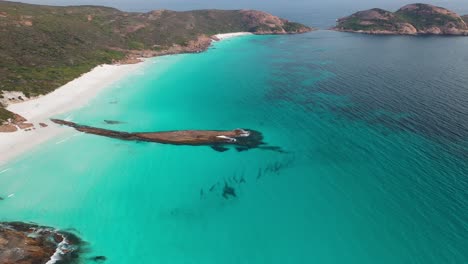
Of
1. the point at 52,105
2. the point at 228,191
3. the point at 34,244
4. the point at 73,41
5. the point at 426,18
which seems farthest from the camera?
the point at 426,18

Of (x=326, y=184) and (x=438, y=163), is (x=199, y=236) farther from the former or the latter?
(x=438, y=163)

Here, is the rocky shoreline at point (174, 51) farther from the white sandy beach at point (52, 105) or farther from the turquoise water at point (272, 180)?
the turquoise water at point (272, 180)

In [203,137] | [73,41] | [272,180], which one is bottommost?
[272,180]

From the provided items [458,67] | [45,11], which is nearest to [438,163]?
[458,67]

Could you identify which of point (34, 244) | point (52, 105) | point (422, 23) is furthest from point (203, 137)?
point (422, 23)

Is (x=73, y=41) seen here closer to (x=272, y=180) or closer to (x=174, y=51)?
(x=174, y=51)

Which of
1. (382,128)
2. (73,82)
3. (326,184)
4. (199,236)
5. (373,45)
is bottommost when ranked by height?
(199,236)

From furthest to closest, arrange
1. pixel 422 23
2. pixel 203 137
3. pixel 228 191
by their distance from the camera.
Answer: pixel 422 23
pixel 203 137
pixel 228 191
